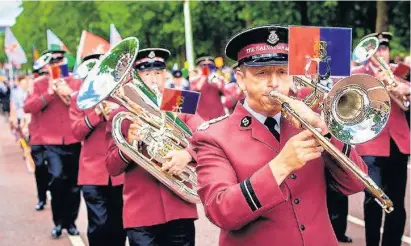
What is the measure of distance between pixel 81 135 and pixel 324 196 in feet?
11.7

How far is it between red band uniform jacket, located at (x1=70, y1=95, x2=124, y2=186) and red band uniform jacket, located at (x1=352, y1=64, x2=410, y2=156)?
6.76 feet

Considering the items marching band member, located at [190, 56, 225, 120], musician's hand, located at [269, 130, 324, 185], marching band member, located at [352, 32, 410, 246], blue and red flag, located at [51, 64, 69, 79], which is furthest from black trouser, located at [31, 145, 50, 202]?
musician's hand, located at [269, 130, 324, 185]

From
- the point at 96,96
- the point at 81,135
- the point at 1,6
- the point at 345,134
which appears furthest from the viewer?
the point at 1,6

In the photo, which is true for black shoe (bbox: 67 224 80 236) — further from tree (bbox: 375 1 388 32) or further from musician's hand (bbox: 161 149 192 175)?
tree (bbox: 375 1 388 32)

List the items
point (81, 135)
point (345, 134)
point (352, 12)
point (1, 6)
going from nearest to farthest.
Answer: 1. point (345, 134)
2. point (81, 135)
3. point (1, 6)
4. point (352, 12)

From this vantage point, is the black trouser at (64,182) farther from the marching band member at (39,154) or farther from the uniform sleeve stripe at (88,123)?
the uniform sleeve stripe at (88,123)

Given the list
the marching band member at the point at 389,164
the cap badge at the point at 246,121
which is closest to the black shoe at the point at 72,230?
the marching band member at the point at 389,164

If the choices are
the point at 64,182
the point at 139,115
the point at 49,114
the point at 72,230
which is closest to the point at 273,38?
the point at 139,115

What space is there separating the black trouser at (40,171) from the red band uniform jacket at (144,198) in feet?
15.7

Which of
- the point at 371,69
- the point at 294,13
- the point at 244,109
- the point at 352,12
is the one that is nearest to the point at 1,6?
the point at 371,69

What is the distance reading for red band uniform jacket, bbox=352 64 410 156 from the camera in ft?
20.7

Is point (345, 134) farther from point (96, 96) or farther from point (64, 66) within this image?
point (64, 66)

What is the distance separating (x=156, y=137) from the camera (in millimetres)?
4770

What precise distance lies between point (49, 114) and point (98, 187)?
2.51m
